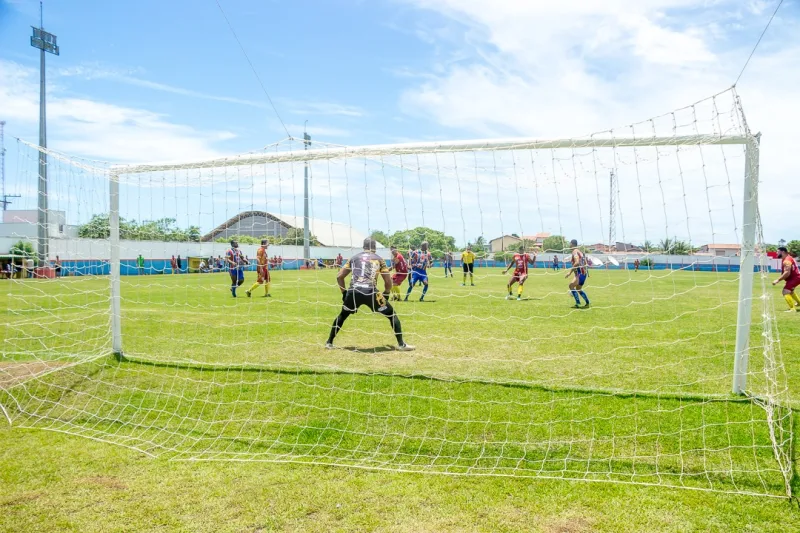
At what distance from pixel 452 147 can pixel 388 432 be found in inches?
132

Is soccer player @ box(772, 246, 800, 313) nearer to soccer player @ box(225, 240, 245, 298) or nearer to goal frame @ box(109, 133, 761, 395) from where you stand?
goal frame @ box(109, 133, 761, 395)

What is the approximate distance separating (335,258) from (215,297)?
9.74 meters

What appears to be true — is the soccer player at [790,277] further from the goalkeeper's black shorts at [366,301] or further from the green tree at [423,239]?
the goalkeeper's black shorts at [366,301]

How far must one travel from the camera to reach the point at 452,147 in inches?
248

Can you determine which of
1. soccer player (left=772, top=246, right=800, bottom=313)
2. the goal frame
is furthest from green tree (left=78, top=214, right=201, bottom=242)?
soccer player (left=772, top=246, right=800, bottom=313)

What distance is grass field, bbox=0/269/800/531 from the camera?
3.62m

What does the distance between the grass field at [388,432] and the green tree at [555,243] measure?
1.18 meters

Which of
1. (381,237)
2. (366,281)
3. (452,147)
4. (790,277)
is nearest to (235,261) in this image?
(366,281)

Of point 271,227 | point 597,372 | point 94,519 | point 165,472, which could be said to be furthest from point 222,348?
point 597,372

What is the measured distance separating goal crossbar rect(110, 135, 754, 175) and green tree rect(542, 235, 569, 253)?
47.3 inches

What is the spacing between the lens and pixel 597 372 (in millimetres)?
6949

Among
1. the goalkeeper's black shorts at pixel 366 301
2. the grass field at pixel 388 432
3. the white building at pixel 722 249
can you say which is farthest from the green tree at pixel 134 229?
the white building at pixel 722 249

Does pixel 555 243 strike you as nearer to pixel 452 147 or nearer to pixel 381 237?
pixel 452 147

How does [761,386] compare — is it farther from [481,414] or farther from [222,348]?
[222,348]
